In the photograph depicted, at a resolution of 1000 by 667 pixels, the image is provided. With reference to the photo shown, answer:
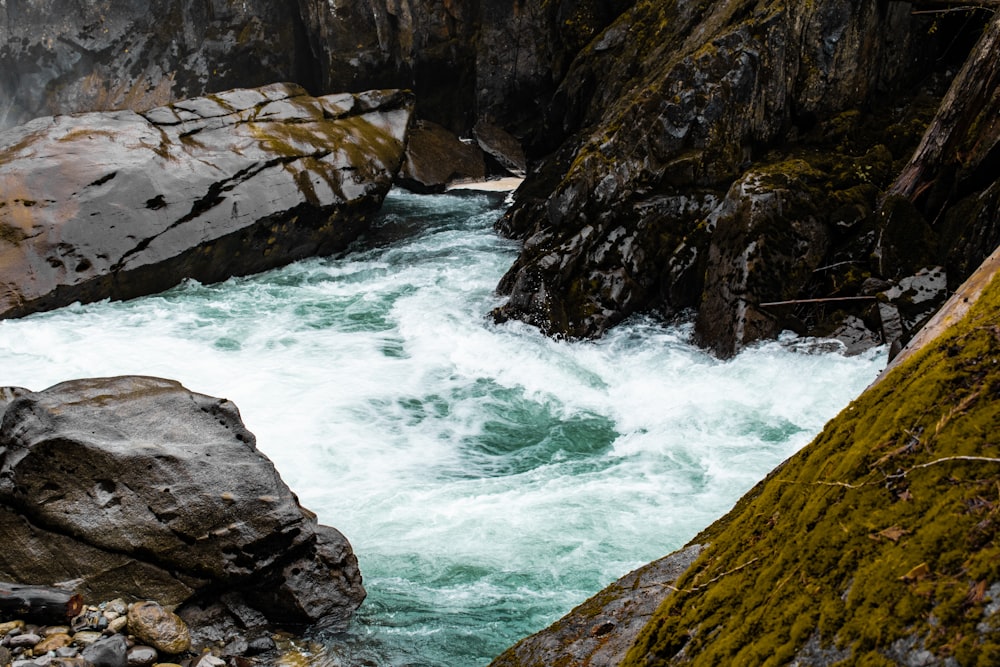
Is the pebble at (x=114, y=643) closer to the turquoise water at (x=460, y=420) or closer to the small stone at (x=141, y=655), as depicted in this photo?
the small stone at (x=141, y=655)

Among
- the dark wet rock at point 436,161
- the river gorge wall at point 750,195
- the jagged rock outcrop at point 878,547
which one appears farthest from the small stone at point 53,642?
the dark wet rock at point 436,161

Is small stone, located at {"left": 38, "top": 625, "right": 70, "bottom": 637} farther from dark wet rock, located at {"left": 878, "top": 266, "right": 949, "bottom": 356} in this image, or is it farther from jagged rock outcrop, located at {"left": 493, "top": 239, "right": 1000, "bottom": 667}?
dark wet rock, located at {"left": 878, "top": 266, "right": 949, "bottom": 356}

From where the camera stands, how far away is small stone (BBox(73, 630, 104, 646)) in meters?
4.57

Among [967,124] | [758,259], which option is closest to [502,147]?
[758,259]

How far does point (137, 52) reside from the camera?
23453mm

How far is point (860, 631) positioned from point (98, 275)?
40.0 ft

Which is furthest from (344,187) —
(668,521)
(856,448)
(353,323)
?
(856,448)

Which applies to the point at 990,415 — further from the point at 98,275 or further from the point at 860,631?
the point at 98,275

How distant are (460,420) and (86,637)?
4.55m

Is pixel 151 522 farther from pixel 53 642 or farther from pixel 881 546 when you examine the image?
pixel 881 546

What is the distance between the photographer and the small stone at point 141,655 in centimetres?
451

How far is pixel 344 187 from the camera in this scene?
1477 cm

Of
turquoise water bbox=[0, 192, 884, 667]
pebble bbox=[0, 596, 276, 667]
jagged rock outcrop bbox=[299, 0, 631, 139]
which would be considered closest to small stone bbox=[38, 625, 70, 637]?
pebble bbox=[0, 596, 276, 667]

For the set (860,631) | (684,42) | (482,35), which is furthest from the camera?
(482,35)
